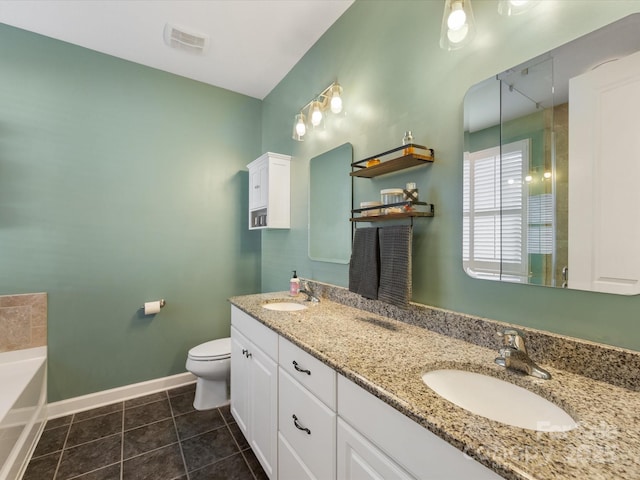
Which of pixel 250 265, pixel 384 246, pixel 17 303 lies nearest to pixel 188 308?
pixel 250 265

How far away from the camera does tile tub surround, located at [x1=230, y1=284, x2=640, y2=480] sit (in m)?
0.53

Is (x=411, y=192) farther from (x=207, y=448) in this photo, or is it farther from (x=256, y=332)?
(x=207, y=448)

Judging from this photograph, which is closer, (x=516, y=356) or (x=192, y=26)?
(x=516, y=356)

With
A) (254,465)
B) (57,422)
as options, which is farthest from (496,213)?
(57,422)

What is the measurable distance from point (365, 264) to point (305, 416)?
0.75m

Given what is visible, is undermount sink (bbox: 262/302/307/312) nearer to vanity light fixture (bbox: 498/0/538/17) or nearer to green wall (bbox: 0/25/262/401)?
green wall (bbox: 0/25/262/401)

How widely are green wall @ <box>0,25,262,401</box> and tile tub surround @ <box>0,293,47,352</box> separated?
0.17 ft

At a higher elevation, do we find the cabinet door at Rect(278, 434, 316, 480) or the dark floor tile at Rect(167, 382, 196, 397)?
the cabinet door at Rect(278, 434, 316, 480)

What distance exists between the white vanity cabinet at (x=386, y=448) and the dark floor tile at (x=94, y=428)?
183 cm

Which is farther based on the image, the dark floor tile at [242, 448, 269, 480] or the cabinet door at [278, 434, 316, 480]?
the dark floor tile at [242, 448, 269, 480]

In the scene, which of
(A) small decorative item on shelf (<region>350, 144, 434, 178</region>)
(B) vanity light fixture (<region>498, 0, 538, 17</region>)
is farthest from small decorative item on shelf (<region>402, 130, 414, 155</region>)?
(B) vanity light fixture (<region>498, 0, 538, 17</region>)

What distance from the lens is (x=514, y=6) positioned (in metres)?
1.00

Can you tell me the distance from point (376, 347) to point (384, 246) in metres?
0.52

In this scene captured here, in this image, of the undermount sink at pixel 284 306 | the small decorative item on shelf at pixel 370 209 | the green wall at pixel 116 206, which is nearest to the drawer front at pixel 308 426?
the undermount sink at pixel 284 306
